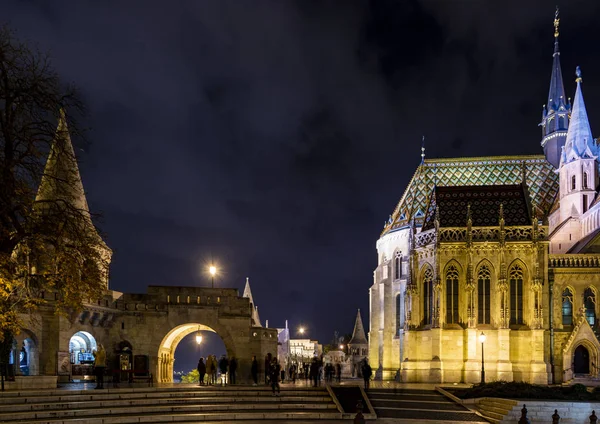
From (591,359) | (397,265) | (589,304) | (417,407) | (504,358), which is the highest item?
(397,265)

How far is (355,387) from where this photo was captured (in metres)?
29.8

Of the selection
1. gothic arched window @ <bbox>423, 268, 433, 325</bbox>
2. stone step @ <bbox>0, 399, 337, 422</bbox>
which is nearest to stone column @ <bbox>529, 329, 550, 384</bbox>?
gothic arched window @ <bbox>423, 268, 433, 325</bbox>

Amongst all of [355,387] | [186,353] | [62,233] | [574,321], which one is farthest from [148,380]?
[186,353]

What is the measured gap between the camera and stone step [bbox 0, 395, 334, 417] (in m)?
22.7

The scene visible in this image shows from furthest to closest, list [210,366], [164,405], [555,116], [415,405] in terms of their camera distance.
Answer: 1. [555,116]
2. [210,366]
3. [415,405]
4. [164,405]

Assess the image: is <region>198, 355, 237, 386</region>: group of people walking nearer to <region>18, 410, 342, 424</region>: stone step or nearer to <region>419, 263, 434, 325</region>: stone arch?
<region>18, 410, 342, 424</region>: stone step

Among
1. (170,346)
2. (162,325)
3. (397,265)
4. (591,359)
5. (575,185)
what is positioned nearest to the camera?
(162,325)

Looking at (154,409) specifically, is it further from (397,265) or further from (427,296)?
(397,265)

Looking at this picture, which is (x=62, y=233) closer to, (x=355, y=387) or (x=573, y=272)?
(x=355, y=387)

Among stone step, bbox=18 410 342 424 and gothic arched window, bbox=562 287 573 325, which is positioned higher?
gothic arched window, bbox=562 287 573 325

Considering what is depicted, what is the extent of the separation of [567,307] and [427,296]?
852 centimetres

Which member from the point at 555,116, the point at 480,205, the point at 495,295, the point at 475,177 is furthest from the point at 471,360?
the point at 555,116

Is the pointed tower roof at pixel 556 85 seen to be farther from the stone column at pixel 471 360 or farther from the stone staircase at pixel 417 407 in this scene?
the stone staircase at pixel 417 407

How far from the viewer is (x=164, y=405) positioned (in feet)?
82.8
